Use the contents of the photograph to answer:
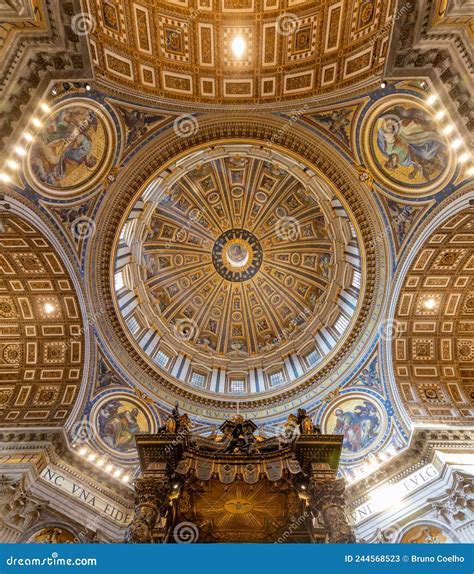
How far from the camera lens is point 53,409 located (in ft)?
56.7

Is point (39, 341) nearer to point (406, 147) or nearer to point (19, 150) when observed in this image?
point (19, 150)

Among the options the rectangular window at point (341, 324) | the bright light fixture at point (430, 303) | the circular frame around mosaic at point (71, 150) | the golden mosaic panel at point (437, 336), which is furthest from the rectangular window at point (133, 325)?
the bright light fixture at point (430, 303)

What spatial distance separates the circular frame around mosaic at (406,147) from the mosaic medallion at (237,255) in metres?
13.2

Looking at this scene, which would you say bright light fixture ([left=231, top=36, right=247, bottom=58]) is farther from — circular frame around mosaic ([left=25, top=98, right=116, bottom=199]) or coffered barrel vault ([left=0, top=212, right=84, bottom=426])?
coffered barrel vault ([left=0, top=212, right=84, bottom=426])

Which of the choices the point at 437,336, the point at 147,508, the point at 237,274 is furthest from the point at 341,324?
the point at 147,508

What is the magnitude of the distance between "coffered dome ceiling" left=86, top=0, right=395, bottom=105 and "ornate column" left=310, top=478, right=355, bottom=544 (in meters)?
13.4

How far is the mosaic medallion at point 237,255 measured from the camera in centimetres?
2814

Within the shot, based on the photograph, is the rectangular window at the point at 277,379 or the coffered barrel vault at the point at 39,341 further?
the rectangular window at the point at 277,379

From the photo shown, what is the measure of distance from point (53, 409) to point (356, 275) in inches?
625

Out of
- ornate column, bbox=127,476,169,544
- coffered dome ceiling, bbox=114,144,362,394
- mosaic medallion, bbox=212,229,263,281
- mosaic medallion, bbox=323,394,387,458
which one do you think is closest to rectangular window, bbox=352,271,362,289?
coffered dome ceiling, bbox=114,144,362,394

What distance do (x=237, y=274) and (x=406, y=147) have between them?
52.6 ft

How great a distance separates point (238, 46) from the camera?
561 inches

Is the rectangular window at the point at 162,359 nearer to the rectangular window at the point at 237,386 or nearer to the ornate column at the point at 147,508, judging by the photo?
the rectangular window at the point at 237,386

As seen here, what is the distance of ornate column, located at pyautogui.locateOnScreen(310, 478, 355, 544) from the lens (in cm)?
868
